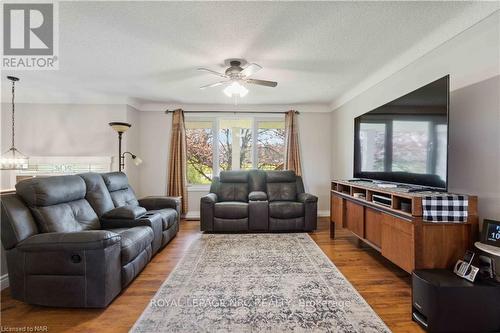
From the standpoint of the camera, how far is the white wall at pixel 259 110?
16.5 feet

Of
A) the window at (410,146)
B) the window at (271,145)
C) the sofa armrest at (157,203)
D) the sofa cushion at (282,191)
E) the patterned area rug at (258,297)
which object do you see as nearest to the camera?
the patterned area rug at (258,297)

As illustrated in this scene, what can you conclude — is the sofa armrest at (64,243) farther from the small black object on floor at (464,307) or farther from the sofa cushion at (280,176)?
the sofa cushion at (280,176)

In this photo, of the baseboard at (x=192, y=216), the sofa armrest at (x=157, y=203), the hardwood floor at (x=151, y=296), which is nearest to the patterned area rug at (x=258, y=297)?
the hardwood floor at (x=151, y=296)

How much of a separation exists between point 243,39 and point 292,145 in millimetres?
2936

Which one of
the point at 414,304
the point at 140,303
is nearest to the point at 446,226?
the point at 414,304

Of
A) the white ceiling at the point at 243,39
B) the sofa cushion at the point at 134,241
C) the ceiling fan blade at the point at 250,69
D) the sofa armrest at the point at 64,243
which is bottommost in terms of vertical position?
the sofa cushion at the point at 134,241

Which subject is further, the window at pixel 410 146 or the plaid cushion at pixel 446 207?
the window at pixel 410 146

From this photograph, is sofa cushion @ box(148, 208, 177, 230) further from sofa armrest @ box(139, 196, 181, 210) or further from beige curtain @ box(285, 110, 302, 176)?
beige curtain @ box(285, 110, 302, 176)

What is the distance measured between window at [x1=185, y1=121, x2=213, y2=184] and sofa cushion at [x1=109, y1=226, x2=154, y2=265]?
2617 millimetres

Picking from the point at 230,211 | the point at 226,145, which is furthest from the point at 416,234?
the point at 226,145

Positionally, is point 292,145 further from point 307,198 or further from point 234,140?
point 307,198

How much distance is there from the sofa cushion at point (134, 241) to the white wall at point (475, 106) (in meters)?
3.01

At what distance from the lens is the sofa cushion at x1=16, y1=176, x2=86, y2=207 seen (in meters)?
2.07

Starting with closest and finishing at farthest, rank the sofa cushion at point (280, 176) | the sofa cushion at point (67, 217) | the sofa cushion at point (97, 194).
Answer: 1. the sofa cushion at point (67, 217)
2. the sofa cushion at point (97, 194)
3. the sofa cushion at point (280, 176)
